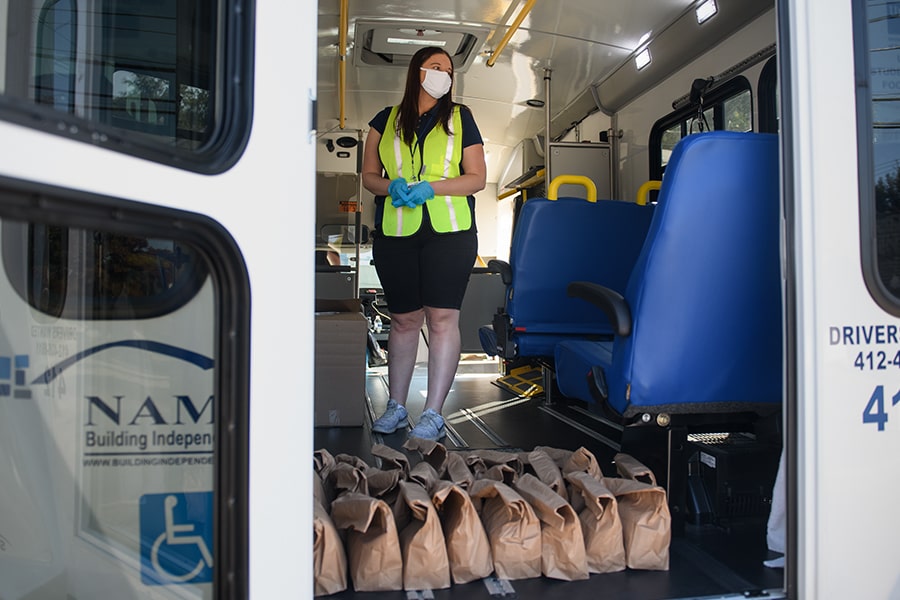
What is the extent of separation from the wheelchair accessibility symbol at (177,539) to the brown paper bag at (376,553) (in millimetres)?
466

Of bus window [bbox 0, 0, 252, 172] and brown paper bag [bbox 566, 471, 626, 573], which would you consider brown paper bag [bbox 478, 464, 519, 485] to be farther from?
bus window [bbox 0, 0, 252, 172]

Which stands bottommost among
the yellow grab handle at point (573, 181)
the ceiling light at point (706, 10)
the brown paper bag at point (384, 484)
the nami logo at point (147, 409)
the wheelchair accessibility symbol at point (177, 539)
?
the brown paper bag at point (384, 484)

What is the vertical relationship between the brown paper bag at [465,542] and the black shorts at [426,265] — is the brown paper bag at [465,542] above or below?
below

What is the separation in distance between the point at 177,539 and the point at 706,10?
359 cm

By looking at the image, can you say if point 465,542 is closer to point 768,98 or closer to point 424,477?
point 424,477

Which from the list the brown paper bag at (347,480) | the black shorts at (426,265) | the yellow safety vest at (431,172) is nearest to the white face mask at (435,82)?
the yellow safety vest at (431,172)

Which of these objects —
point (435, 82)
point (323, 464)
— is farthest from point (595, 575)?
point (435, 82)

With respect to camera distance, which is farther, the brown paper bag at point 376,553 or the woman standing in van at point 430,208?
the woman standing in van at point 430,208

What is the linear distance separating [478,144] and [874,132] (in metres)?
1.60

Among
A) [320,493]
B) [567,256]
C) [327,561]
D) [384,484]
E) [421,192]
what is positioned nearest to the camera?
[327,561]

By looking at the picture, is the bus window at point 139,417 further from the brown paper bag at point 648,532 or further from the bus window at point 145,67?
the brown paper bag at point 648,532

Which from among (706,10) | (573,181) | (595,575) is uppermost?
(706,10)

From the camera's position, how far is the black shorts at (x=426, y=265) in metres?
2.79

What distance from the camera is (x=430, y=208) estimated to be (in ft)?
9.08
